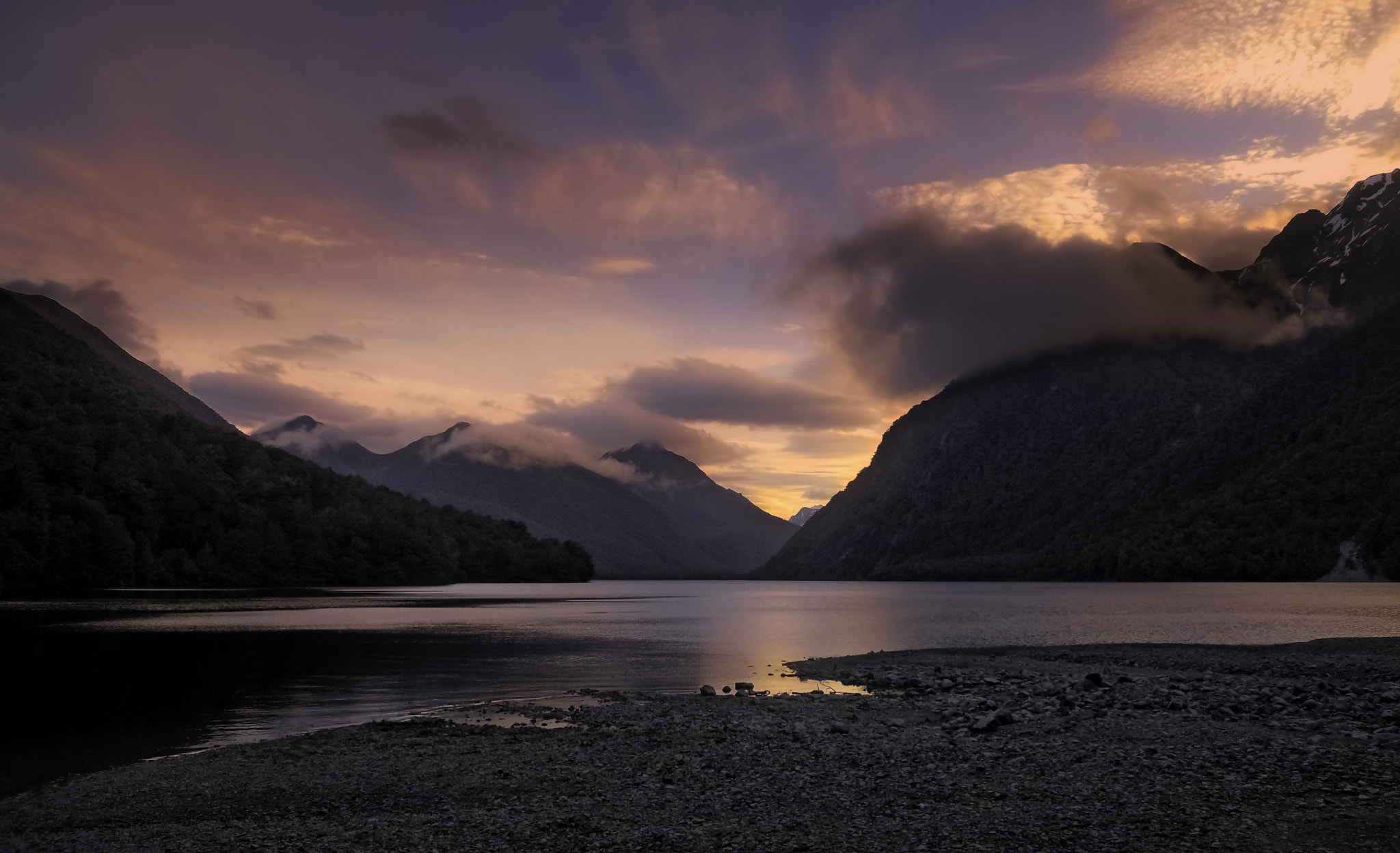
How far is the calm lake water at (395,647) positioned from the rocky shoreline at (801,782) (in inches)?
218

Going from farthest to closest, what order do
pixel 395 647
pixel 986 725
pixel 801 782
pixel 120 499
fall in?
pixel 120 499, pixel 395 647, pixel 986 725, pixel 801 782

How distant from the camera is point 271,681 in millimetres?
41031

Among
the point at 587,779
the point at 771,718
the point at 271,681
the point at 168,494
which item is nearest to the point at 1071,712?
the point at 771,718

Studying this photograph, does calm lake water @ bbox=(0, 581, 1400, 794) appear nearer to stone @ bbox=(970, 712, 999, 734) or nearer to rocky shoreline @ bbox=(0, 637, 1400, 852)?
rocky shoreline @ bbox=(0, 637, 1400, 852)

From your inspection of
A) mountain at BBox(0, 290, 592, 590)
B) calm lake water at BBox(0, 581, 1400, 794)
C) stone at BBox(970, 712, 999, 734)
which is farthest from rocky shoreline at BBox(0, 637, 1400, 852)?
mountain at BBox(0, 290, 592, 590)

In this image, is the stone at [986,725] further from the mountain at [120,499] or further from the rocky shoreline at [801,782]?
the mountain at [120,499]

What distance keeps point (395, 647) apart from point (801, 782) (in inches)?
1897

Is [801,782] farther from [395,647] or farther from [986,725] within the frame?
[395,647]

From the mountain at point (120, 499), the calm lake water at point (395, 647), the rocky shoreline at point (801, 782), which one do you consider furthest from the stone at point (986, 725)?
the mountain at point (120, 499)

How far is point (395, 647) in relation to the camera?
59.9 metres

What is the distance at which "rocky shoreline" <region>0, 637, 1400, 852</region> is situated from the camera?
48.8ft

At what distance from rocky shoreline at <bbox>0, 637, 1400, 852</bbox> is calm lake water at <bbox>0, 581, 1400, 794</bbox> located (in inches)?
218

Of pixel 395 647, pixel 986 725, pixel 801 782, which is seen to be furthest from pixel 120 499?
pixel 801 782

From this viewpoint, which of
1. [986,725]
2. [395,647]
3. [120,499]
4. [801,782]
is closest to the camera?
[801,782]
